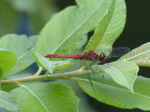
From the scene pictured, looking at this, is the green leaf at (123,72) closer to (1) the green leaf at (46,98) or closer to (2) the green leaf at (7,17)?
(1) the green leaf at (46,98)

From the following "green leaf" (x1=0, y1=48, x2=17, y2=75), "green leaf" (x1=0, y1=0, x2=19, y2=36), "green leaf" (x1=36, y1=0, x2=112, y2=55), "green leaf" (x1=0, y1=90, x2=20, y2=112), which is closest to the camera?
"green leaf" (x1=0, y1=90, x2=20, y2=112)

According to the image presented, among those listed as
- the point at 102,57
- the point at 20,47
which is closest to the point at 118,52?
the point at 102,57

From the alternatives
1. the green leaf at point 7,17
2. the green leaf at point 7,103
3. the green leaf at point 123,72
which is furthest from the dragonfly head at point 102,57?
the green leaf at point 7,17

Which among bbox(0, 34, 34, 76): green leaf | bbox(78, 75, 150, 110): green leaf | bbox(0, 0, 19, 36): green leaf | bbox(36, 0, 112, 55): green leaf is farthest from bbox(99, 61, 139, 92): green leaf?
bbox(0, 0, 19, 36): green leaf

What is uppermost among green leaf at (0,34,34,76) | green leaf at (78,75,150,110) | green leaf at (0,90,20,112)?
green leaf at (0,90,20,112)

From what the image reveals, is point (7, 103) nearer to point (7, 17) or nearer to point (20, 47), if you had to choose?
point (20, 47)

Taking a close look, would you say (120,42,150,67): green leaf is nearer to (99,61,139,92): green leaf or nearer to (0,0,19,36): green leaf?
(99,61,139,92): green leaf
